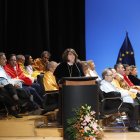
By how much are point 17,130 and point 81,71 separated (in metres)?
1.38

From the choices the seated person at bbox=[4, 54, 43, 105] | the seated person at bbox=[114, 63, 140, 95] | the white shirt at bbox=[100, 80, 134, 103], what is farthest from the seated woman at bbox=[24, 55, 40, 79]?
the white shirt at bbox=[100, 80, 134, 103]

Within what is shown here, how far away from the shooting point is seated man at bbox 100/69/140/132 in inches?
241

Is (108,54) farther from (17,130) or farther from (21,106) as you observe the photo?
(17,130)

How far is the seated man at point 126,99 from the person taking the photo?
612cm

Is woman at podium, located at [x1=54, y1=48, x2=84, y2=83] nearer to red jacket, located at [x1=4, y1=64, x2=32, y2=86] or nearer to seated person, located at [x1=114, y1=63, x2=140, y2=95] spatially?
red jacket, located at [x1=4, y1=64, x2=32, y2=86]

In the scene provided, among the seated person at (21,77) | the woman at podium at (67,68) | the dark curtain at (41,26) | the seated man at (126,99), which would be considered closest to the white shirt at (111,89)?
the seated man at (126,99)

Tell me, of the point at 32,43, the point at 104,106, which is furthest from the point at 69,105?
the point at 32,43

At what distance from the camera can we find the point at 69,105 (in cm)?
494

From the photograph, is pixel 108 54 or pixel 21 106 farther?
pixel 108 54

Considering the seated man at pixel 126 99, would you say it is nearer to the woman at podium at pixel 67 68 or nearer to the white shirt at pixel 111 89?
the white shirt at pixel 111 89

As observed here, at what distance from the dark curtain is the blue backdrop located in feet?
0.59

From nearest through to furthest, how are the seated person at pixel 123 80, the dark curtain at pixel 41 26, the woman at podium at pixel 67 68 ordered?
the woman at podium at pixel 67 68
the seated person at pixel 123 80
the dark curtain at pixel 41 26

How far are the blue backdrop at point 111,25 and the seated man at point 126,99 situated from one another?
2.43 metres

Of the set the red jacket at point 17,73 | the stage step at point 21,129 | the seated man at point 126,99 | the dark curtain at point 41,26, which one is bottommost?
the stage step at point 21,129
